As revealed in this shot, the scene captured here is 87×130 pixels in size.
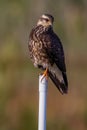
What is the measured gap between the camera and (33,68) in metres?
12.3

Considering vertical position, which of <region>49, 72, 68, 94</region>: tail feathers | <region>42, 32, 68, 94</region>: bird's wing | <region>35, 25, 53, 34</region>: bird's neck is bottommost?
<region>49, 72, 68, 94</region>: tail feathers

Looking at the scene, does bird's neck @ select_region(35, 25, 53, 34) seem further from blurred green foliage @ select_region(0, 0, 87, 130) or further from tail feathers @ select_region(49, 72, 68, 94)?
blurred green foliage @ select_region(0, 0, 87, 130)

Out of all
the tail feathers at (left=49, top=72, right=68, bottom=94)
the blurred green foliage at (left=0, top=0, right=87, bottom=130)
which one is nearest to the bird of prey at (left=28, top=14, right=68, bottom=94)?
the tail feathers at (left=49, top=72, right=68, bottom=94)

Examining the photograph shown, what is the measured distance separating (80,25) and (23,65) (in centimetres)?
234

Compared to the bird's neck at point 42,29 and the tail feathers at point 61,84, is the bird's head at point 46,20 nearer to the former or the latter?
the bird's neck at point 42,29

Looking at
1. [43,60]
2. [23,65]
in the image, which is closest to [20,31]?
[23,65]

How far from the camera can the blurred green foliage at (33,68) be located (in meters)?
10.9

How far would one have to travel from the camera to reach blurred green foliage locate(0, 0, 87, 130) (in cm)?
1087

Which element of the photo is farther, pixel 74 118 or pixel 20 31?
pixel 20 31

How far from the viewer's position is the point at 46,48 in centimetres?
784

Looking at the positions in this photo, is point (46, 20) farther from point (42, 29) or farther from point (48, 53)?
point (48, 53)

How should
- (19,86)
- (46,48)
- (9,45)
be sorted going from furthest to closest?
(9,45) < (19,86) < (46,48)

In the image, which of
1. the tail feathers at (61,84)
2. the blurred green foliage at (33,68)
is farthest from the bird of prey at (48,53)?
the blurred green foliage at (33,68)

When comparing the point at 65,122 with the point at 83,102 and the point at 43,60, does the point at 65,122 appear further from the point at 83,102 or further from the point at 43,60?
the point at 43,60
